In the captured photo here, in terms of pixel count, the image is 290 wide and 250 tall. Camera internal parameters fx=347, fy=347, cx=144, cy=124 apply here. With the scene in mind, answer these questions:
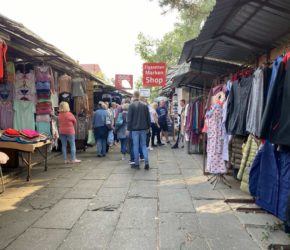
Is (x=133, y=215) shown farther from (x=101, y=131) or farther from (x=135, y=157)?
(x=101, y=131)

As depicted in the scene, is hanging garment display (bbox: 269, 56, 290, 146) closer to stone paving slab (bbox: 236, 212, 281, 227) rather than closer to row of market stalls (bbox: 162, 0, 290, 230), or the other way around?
row of market stalls (bbox: 162, 0, 290, 230)

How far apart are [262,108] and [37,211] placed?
11.4 ft

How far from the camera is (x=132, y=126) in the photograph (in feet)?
27.9

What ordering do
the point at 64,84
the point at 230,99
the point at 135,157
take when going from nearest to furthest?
the point at 230,99 → the point at 135,157 → the point at 64,84

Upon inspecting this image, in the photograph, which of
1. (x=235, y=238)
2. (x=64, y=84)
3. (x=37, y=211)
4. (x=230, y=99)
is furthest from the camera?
(x=64, y=84)

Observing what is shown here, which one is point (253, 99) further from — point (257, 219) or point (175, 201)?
point (175, 201)

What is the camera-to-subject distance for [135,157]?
8.55 metres

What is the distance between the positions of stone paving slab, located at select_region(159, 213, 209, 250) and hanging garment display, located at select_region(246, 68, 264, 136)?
1.46 m

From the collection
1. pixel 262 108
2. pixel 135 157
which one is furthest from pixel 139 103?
pixel 262 108

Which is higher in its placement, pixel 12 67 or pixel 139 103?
pixel 12 67

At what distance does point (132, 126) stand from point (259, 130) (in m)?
4.50

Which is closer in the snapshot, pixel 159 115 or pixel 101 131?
pixel 101 131

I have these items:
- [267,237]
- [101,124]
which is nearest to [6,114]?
[101,124]

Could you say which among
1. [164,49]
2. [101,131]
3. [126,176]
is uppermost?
[164,49]
